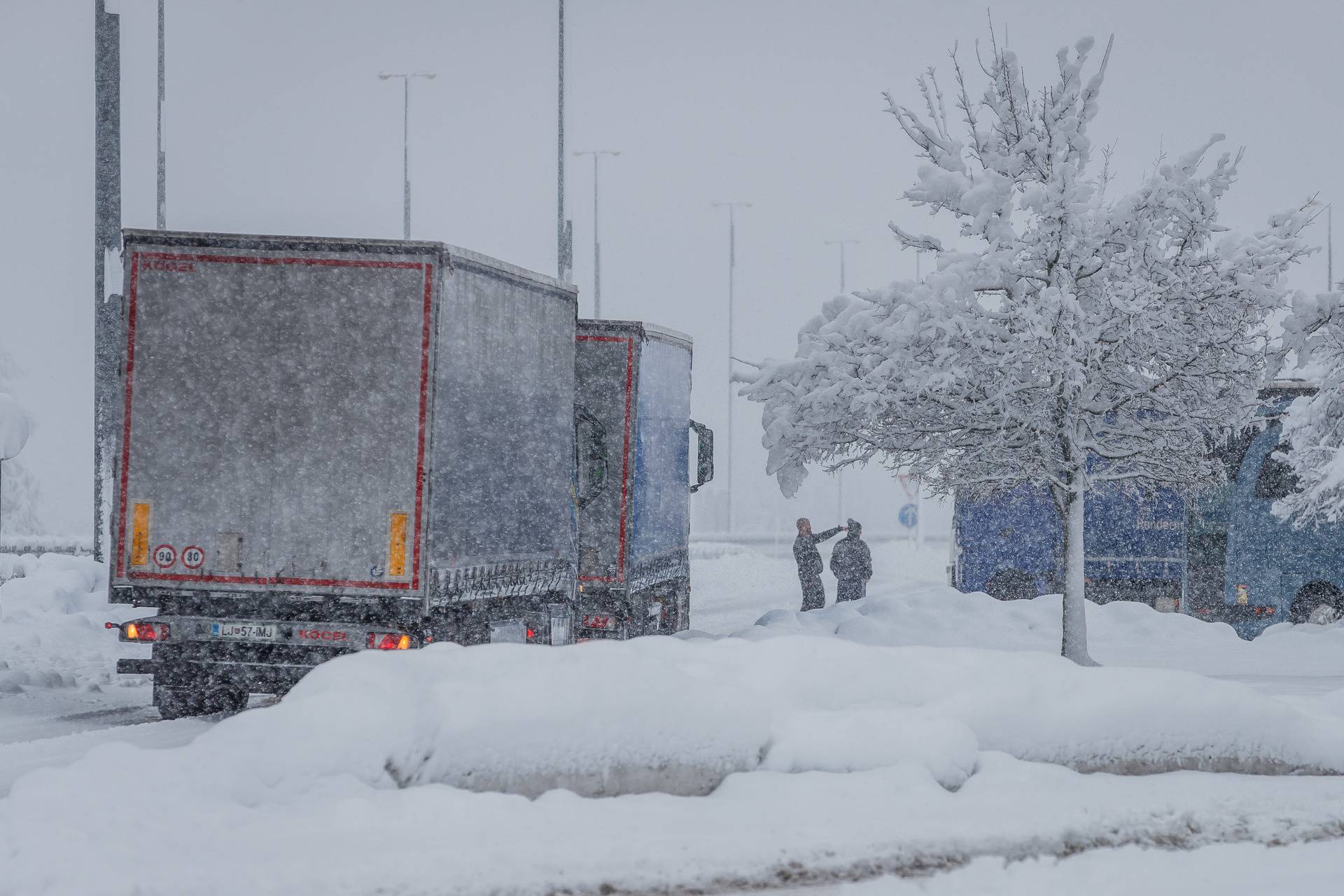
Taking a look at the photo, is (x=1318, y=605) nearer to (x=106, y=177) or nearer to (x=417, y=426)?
(x=417, y=426)

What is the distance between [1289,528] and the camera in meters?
17.9

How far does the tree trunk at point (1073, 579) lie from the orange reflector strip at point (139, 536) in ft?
27.1

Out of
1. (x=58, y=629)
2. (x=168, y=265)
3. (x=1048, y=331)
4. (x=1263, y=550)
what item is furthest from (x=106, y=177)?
(x=1263, y=550)

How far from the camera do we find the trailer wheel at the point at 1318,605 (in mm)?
18078

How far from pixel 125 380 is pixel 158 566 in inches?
51.8

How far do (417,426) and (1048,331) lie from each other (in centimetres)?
549

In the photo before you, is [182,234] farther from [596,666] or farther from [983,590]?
[983,590]

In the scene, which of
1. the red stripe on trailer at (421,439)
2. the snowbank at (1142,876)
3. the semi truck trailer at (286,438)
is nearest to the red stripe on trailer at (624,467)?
the semi truck trailer at (286,438)

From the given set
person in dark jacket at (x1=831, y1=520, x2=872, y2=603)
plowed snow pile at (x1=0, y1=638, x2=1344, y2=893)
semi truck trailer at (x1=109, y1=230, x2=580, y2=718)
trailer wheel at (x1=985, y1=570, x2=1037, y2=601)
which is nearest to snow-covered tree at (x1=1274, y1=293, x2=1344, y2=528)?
trailer wheel at (x1=985, y1=570, x2=1037, y2=601)

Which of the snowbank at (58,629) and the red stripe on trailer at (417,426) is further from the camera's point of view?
the snowbank at (58,629)

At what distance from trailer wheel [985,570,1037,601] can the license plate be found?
38.8ft

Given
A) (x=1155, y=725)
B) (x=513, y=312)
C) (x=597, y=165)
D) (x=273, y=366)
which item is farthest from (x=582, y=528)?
(x=597, y=165)

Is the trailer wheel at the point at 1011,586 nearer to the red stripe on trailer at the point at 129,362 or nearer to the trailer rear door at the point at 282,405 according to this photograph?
the trailer rear door at the point at 282,405

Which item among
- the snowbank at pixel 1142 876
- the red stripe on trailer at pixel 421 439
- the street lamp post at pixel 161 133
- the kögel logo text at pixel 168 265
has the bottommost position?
the snowbank at pixel 1142 876
